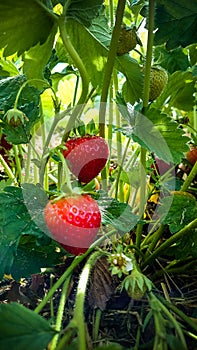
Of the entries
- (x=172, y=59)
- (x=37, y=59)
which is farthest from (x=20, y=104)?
(x=172, y=59)

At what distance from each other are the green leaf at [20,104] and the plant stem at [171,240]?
24cm

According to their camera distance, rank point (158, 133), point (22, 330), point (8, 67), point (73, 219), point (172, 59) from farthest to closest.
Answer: point (172, 59), point (8, 67), point (158, 133), point (73, 219), point (22, 330)

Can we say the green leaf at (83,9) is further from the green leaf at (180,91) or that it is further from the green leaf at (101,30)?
the green leaf at (180,91)

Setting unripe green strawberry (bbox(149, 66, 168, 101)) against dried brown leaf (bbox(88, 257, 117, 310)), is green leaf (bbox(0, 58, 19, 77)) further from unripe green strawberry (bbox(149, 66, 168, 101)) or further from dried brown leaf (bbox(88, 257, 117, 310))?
dried brown leaf (bbox(88, 257, 117, 310))

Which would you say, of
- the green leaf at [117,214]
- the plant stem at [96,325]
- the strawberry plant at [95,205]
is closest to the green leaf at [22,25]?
the strawberry plant at [95,205]

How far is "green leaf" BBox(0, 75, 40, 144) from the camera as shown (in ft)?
2.38

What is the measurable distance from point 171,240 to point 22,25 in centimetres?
35

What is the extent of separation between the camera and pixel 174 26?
2.43 ft

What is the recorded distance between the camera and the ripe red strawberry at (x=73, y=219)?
0.59 m

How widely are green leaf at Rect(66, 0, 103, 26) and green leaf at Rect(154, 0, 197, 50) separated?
0.09m

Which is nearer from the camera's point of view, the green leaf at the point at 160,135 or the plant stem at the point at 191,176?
the green leaf at the point at 160,135

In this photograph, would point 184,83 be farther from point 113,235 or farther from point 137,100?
point 113,235

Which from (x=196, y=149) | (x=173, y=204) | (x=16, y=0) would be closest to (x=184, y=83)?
(x=196, y=149)

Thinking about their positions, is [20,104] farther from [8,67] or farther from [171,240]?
[171,240]
